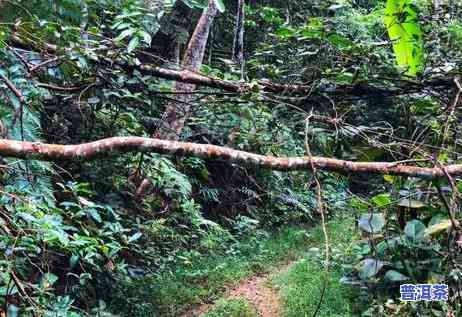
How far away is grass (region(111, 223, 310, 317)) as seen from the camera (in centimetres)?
433

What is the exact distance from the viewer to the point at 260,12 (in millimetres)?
8211

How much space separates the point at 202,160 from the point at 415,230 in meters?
2.00

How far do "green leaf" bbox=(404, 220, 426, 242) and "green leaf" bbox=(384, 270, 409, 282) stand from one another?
1.09 feet

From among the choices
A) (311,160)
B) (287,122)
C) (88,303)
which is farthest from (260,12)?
(311,160)

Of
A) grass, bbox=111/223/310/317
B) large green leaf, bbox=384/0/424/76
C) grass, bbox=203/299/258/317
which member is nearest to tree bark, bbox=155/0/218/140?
grass, bbox=111/223/310/317

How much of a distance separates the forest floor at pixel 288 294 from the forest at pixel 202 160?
23mm

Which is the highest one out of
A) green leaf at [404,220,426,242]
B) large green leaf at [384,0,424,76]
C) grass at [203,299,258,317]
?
large green leaf at [384,0,424,76]

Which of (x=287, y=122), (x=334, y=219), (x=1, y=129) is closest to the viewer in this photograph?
(x=1, y=129)

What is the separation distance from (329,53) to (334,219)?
13.1ft

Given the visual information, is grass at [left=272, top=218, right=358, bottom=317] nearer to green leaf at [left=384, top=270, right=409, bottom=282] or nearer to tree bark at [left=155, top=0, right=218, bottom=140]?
green leaf at [left=384, top=270, right=409, bottom=282]

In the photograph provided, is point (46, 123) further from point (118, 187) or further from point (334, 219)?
point (334, 219)

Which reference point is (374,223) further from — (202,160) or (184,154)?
(184,154)

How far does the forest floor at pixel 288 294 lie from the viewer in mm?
4480

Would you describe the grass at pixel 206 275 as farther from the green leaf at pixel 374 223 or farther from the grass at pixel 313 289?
the green leaf at pixel 374 223
